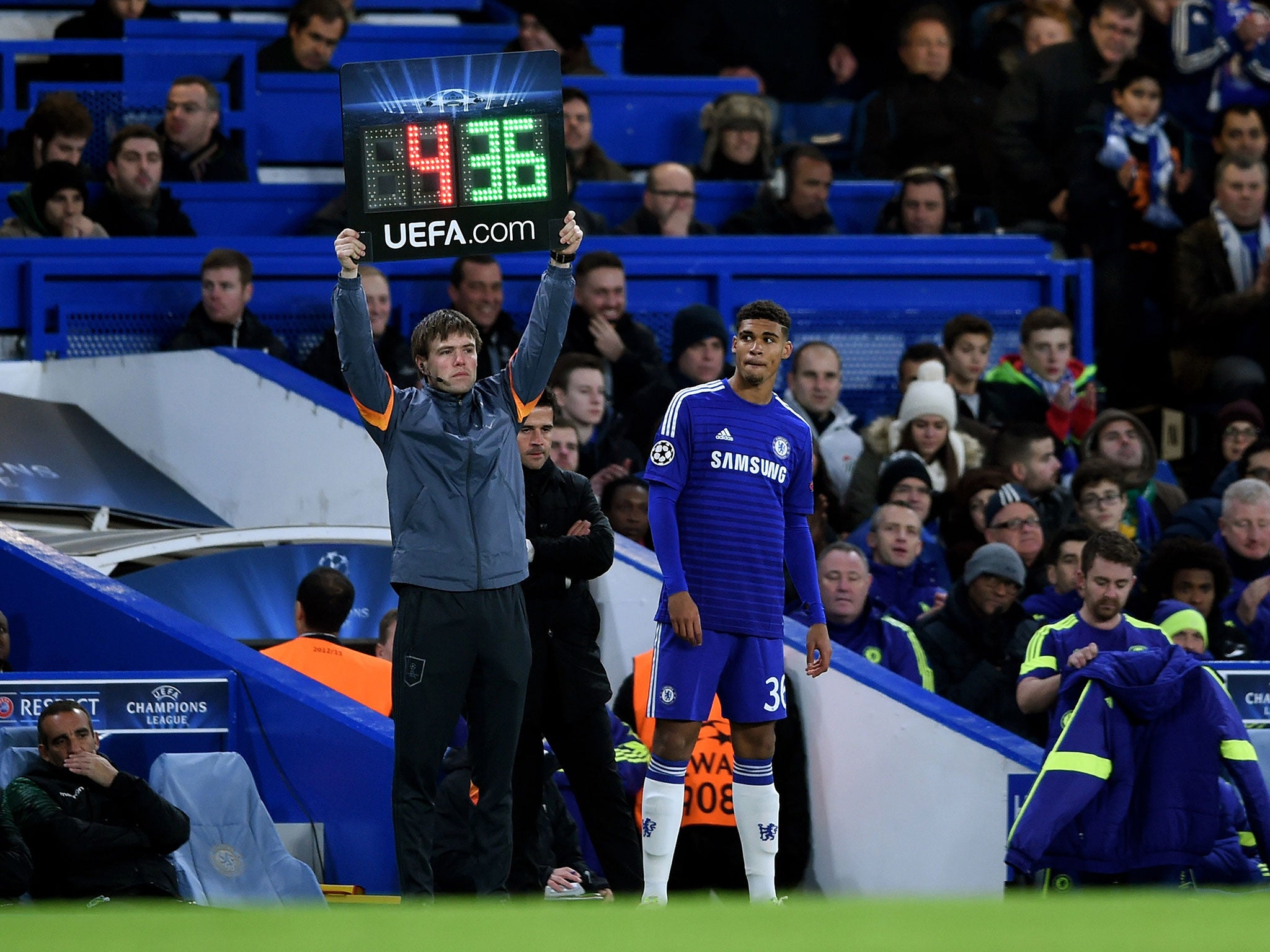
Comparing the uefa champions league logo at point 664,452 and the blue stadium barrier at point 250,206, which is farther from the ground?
the blue stadium barrier at point 250,206

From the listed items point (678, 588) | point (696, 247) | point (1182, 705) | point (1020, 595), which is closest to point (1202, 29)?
point (696, 247)

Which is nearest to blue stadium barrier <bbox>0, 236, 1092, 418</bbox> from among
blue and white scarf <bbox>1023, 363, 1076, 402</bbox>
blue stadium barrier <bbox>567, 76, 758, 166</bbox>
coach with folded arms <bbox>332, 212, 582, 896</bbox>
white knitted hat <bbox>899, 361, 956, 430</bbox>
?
blue and white scarf <bbox>1023, 363, 1076, 402</bbox>

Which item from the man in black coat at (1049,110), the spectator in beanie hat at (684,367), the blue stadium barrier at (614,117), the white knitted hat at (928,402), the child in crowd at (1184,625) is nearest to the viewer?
the child in crowd at (1184,625)

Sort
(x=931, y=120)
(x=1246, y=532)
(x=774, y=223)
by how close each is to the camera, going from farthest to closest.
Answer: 1. (x=931, y=120)
2. (x=774, y=223)
3. (x=1246, y=532)

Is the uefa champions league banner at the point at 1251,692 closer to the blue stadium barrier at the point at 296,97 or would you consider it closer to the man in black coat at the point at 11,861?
the man in black coat at the point at 11,861

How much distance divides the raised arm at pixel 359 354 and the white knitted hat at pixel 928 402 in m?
4.84

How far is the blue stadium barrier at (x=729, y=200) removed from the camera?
12648mm

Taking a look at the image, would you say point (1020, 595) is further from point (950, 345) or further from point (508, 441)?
point (508, 441)

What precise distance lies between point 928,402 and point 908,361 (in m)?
0.64

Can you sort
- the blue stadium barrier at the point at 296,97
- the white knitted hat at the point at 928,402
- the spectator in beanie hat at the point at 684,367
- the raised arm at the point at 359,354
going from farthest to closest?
1. the blue stadium barrier at the point at 296,97
2. the white knitted hat at the point at 928,402
3. the spectator in beanie hat at the point at 684,367
4. the raised arm at the point at 359,354

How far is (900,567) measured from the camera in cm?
945

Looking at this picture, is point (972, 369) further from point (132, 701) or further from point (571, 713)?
point (132, 701)

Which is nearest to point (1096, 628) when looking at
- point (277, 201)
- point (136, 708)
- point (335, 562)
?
point (335, 562)

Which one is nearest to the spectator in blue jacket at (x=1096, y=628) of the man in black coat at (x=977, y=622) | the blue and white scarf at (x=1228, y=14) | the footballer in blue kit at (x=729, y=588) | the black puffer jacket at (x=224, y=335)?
the man in black coat at (x=977, y=622)
